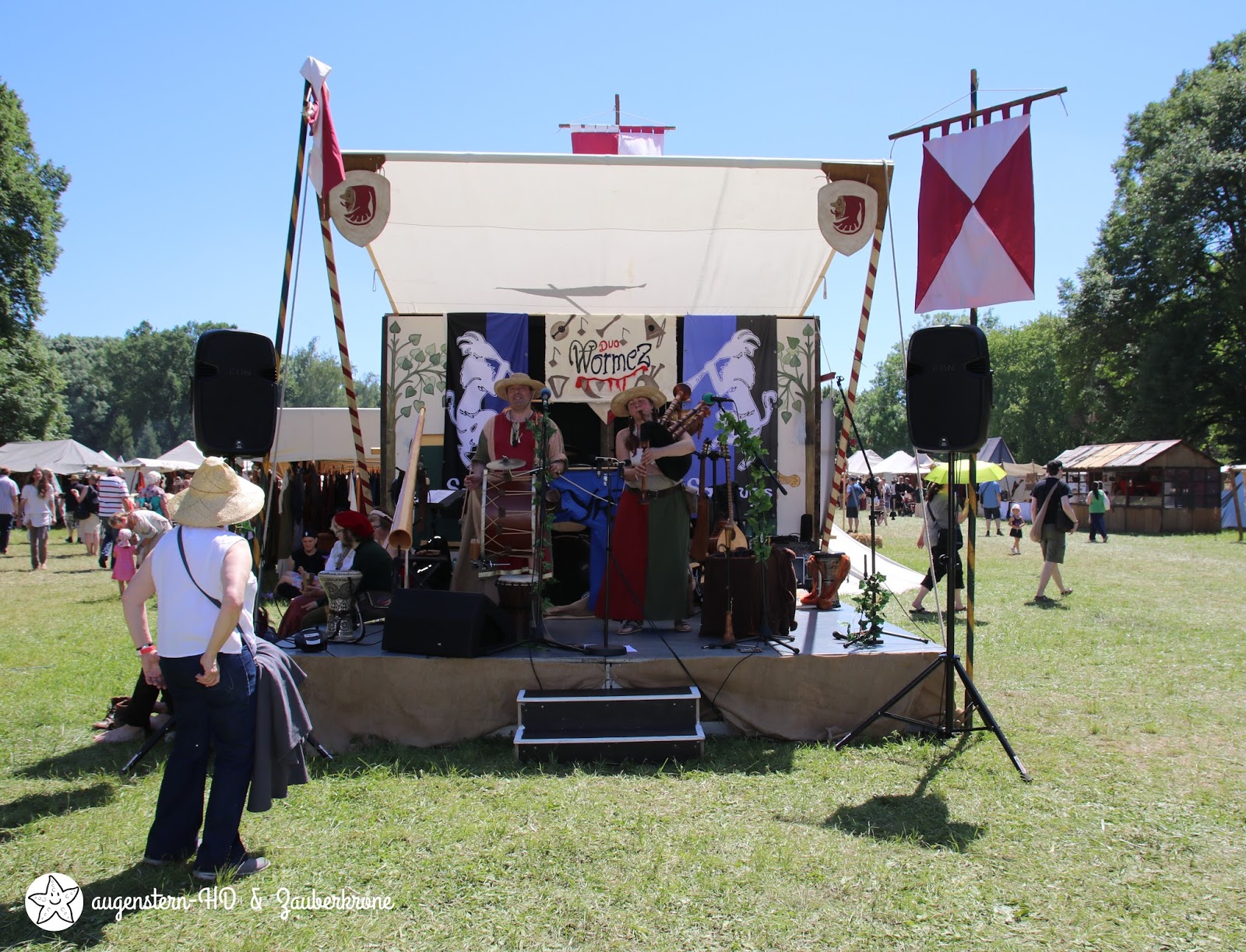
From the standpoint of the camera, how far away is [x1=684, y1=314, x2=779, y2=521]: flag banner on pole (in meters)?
9.09

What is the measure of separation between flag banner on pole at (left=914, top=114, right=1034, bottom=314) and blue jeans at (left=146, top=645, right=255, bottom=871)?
462 cm

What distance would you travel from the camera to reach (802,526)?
→ 901 centimetres

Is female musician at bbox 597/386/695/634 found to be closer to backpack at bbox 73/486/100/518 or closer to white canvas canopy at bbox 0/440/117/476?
backpack at bbox 73/486/100/518

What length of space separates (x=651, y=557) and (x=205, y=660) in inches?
139

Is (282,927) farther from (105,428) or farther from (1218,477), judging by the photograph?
(105,428)

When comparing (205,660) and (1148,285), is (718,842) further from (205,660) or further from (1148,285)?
(1148,285)

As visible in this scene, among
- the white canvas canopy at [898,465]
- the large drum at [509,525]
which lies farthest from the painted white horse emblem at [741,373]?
the white canvas canopy at [898,465]

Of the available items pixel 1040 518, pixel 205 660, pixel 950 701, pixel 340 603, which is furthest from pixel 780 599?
pixel 1040 518

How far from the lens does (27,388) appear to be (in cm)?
3189

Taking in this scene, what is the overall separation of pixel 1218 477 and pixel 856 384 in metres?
25.6

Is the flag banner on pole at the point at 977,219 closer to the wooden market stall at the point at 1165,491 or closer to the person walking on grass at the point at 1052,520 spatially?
the person walking on grass at the point at 1052,520

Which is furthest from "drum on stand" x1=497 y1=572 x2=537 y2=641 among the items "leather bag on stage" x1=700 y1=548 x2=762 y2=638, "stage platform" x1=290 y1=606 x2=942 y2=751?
"leather bag on stage" x1=700 y1=548 x2=762 y2=638

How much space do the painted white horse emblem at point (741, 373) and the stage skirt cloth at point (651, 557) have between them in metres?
2.81

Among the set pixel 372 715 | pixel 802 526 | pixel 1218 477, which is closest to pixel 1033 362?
pixel 1218 477
